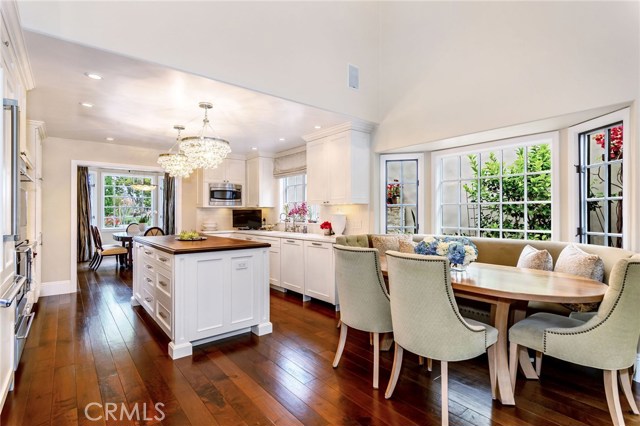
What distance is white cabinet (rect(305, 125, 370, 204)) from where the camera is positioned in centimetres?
435

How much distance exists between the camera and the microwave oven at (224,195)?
6113 mm

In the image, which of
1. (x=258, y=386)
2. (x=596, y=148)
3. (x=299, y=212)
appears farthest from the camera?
(x=299, y=212)

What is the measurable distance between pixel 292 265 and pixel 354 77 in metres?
2.72

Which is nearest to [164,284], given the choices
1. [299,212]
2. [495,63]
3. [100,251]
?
[299,212]

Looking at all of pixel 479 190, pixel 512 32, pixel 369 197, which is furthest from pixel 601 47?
pixel 369 197

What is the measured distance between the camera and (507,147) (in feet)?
12.2

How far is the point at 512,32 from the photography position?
3.17m

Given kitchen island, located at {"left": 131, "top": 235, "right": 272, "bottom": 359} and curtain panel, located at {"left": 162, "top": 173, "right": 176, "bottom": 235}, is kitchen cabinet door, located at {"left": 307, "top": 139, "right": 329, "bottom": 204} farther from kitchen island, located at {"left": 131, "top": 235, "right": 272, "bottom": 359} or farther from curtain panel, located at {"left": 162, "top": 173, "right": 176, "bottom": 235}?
curtain panel, located at {"left": 162, "top": 173, "right": 176, "bottom": 235}

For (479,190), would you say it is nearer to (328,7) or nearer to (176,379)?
(328,7)

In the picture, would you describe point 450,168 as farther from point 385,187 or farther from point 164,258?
point 164,258

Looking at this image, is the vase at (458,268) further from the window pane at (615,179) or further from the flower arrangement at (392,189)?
the flower arrangement at (392,189)

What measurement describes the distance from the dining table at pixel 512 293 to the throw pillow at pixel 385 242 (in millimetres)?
1470

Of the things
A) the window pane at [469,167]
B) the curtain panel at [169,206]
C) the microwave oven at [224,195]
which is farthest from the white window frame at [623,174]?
the curtain panel at [169,206]

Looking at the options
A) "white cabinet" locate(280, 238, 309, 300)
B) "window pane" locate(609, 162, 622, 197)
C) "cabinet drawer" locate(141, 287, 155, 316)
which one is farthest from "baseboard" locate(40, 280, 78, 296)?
"window pane" locate(609, 162, 622, 197)
